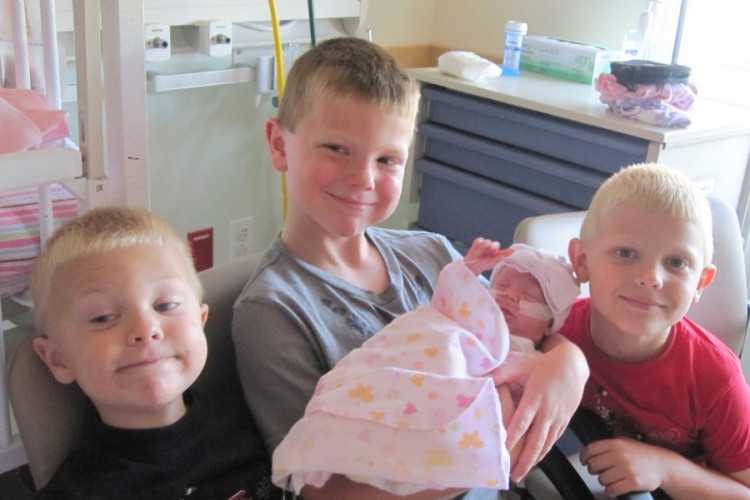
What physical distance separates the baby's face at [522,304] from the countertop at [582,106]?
31.7 inches

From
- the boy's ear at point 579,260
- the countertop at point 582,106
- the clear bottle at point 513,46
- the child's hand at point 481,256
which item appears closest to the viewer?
the child's hand at point 481,256

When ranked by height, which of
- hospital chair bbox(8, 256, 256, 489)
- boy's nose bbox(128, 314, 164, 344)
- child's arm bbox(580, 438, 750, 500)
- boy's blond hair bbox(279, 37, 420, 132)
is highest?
boy's blond hair bbox(279, 37, 420, 132)

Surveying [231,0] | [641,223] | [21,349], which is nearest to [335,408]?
[21,349]

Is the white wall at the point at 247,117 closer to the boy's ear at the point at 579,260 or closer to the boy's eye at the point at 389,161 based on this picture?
the boy's eye at the point at 389,161

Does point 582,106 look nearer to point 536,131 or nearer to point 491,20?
point 536,131

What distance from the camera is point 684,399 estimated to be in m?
1.21

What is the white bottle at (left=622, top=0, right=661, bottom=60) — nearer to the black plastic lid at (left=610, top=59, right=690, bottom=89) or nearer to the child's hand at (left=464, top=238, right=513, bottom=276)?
the black plastic lid at (left=610, top=59, right=690, bottom=89)

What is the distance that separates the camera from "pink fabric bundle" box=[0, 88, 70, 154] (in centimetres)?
118

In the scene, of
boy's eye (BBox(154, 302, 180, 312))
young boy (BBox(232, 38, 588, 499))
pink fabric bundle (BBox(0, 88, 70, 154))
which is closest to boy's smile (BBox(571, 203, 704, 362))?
young boy (BBox(232, 38, 588, 499))

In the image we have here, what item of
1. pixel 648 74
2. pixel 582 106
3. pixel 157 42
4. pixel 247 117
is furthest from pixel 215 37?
pixel 648 74

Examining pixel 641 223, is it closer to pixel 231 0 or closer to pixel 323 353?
pixel 323 353

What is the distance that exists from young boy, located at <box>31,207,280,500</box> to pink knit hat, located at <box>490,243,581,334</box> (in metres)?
0.47

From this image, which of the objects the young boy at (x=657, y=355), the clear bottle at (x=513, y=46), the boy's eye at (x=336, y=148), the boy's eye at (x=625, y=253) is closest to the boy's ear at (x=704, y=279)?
the young boy at (x=657, y=355)

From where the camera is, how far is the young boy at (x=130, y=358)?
3.25 ft
